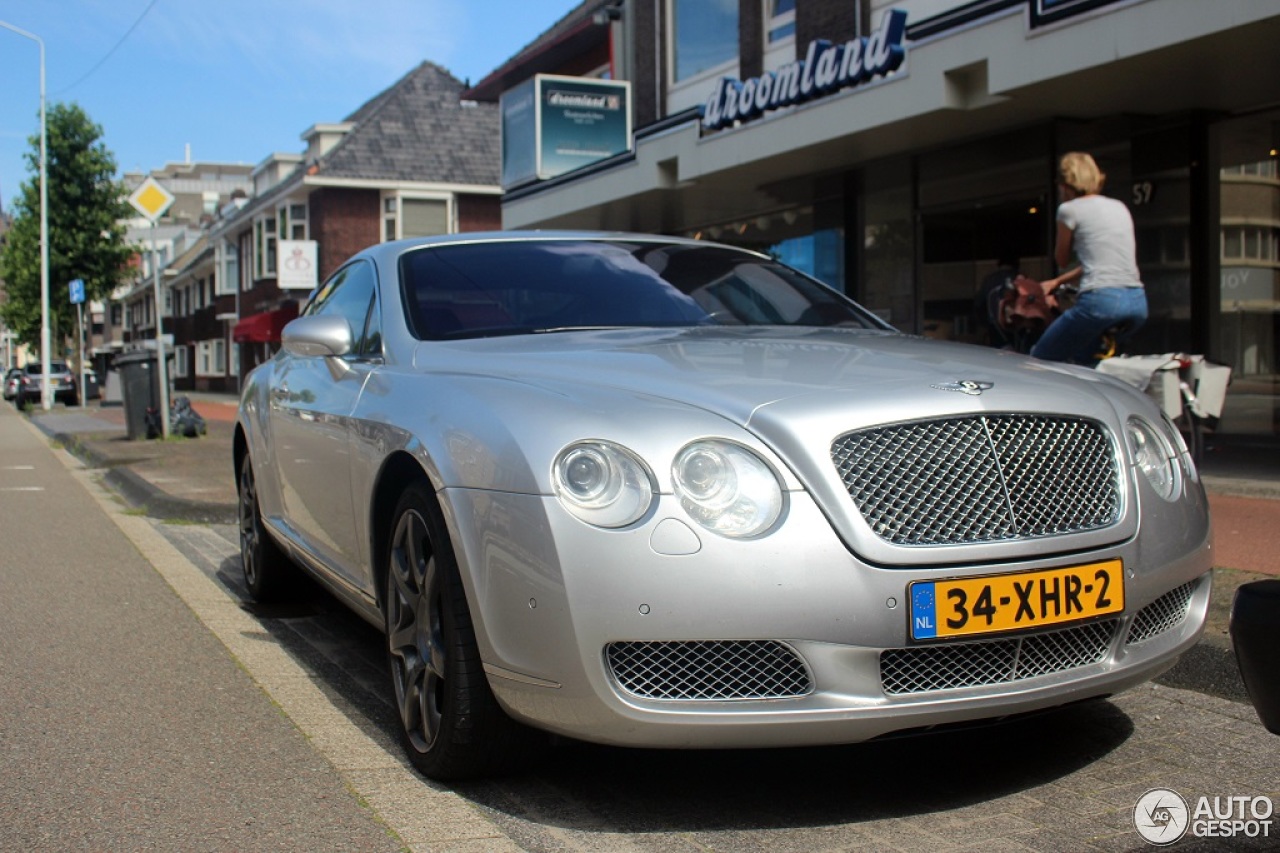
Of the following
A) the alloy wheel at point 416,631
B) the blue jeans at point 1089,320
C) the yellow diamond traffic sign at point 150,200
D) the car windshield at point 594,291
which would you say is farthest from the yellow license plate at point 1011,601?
the yellow diamond traffic sign at point 150,200

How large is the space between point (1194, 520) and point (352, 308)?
9.91 ft

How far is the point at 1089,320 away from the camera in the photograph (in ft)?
20.6

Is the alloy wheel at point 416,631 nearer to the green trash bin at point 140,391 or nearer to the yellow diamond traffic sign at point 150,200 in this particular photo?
the yellow diamond traffic sign at point 150,200

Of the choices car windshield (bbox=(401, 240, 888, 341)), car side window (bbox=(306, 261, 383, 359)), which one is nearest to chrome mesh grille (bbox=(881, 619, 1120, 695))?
car windshield (bbox=(401, 240, 888, 341))

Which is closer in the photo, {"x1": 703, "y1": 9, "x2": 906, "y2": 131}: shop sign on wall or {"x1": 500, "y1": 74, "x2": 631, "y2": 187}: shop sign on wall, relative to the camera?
{"x1": 703, "y1": 9, "x2": 906, "y2": 131}: shop sign on wall

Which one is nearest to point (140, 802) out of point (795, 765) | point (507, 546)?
point (507, 546)

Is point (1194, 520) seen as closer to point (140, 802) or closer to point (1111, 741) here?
point (1111, 741)

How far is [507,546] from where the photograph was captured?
2812mm

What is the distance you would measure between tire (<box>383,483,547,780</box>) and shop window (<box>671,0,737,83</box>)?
1357 cm

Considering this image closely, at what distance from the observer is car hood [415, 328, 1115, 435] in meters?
2.86

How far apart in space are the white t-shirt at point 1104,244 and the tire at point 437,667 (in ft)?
13.8

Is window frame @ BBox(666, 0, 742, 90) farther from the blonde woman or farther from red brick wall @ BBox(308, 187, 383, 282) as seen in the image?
red brick wall @ BBox(308, 187, 383, 282)

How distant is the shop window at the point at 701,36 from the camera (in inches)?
631

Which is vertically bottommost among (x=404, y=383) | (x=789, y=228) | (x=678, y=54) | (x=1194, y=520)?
(x=1194, y=520)
